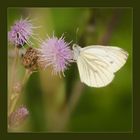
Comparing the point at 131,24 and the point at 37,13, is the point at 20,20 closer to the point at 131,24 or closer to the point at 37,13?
the point at 37,13

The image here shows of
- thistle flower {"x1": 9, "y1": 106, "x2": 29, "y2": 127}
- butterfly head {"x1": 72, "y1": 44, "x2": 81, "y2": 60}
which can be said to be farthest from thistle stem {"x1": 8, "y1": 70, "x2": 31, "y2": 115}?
butterfly head {"x1": 72, "y1": 44, "x2": 81, "y2": 60}

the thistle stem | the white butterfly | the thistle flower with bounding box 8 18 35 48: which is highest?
the thistle flower with bounding box 8 18 35 48

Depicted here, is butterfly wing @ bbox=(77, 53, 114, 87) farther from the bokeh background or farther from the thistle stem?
the thistle stem

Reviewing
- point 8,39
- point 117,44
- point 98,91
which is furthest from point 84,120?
point 8,39

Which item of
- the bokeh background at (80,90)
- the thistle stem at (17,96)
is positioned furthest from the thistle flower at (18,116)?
→ the bokeh background at (80,90)

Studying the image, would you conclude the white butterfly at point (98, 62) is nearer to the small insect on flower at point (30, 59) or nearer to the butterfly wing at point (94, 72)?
the butterfly wing at point (94, 72)

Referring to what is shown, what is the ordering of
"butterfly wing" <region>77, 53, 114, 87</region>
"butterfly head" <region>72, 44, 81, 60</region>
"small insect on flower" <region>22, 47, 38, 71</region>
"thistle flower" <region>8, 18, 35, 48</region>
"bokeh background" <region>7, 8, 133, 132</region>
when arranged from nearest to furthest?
1. "small insect on flower" <region>22, 47, 38, 71</region>
2. "thistle flower" <region>8, 18, 35, 48</region>
3. "butterfly head" <region>72, 44, 81, 60</region>
4. "butterfly wing" <region>77, 53, 114, 87</region>
5. "bokeh background" <region>7, 8, 133, 132</region>

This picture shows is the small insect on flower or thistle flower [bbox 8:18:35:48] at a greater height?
thistle flower [bbox 8:18:35:48]
